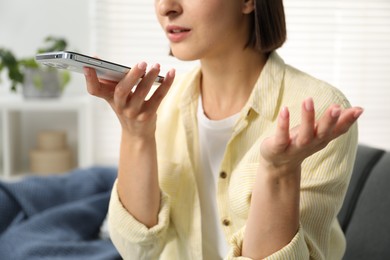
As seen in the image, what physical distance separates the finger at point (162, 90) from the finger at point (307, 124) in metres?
0.32

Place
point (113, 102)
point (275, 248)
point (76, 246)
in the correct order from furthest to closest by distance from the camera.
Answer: point (76, 246), point (113, 102), point (275, 248)

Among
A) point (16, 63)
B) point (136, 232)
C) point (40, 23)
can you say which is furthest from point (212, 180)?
point (40, 23)

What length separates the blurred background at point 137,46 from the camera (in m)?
2.82

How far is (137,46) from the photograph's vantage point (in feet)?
9.35

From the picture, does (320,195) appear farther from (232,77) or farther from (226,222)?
(232,77)

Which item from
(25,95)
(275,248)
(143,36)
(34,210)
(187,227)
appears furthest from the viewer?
(143,36)

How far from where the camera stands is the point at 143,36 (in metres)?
2.85

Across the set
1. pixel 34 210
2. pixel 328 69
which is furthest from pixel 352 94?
pixel 34 210

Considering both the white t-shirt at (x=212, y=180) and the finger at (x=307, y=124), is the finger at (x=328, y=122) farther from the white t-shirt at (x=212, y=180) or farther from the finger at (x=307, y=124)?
the white t-shirt at (x=212, y=180)

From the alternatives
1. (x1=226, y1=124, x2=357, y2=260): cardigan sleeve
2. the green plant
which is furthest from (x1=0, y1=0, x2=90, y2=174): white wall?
(x1=226, y1=124, x2=357, y2=260): cardigan sleeve

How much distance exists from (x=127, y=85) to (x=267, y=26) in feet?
1.18

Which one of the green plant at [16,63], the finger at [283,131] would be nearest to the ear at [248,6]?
the finger at [283,131]

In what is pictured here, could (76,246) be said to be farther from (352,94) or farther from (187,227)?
(352,94)

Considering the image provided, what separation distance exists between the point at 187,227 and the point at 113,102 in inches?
12.6
